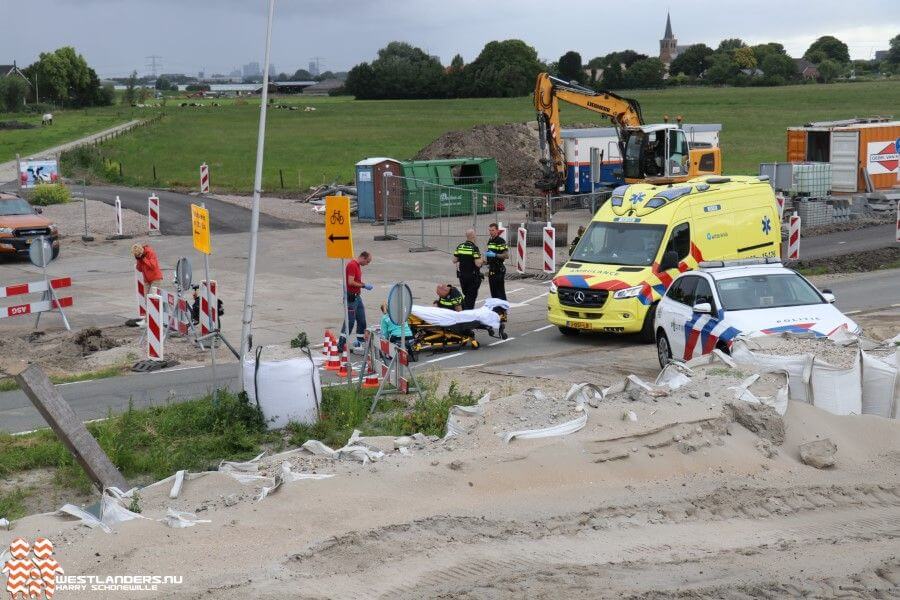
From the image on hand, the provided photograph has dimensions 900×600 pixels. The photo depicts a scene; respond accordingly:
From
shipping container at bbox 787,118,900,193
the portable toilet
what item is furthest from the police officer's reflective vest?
shipping container at bbox 787,118,900,193

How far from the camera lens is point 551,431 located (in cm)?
1112

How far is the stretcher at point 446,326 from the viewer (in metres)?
19.1

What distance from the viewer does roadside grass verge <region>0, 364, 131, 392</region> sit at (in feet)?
55.0

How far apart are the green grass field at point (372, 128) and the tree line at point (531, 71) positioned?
545 cm

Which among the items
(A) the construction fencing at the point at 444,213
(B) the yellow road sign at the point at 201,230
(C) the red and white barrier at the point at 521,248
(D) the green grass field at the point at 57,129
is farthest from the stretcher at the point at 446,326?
(D) the green grass field at the point at 57,129

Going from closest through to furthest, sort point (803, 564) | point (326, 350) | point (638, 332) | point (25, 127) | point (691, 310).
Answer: point (803, 564)
point (691, 310)
point (326, 350)
point (638, 332)
point (25, 127)

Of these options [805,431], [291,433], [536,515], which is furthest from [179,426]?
[805,431]

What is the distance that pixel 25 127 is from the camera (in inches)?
3568

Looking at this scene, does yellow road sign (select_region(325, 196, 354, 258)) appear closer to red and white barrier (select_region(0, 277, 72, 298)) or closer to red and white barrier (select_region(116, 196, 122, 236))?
red and white barrier (select_region(0, 277, 72, 298))

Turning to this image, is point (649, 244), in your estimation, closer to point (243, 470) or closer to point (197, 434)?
point (197, 434)

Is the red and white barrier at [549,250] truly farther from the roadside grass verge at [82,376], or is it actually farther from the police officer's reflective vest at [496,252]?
the roadside grass verge at [82,376]

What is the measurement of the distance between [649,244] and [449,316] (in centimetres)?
389

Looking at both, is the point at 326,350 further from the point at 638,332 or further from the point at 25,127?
the point at 25,127

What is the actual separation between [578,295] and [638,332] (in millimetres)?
1201
